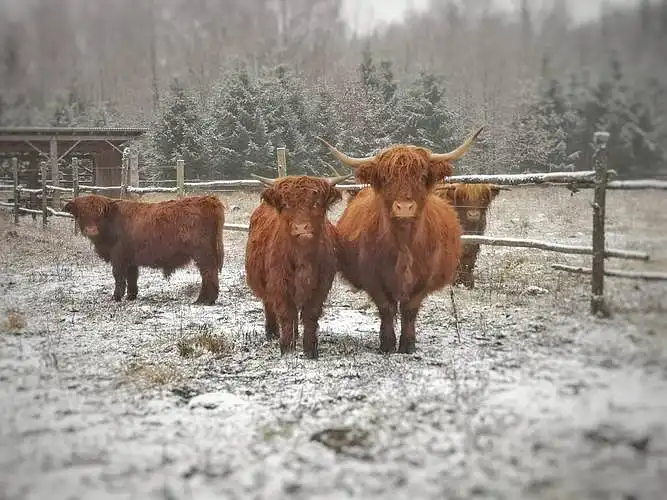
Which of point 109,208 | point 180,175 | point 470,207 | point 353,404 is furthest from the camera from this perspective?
point 180,175

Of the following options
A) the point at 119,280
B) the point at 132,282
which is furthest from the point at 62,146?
the point at 132,282

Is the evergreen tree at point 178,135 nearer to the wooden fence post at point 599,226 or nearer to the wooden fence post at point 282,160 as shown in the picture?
the wooden fence post at point 282,160

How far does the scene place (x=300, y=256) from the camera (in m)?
4.39

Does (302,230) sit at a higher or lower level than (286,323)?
higher

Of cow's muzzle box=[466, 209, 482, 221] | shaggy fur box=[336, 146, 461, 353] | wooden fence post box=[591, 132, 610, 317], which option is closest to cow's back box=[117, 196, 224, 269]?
shaggy fur box=[336, 146, 461, 353]

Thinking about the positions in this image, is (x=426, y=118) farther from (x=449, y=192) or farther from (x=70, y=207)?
(x=70, y=207)

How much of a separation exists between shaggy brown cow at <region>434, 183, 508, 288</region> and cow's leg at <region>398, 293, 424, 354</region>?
298cm

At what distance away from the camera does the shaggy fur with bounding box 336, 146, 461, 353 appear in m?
4.23

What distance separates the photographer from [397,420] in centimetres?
290

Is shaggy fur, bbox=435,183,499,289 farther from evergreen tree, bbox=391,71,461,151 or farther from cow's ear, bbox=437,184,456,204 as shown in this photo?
evergreen tree, bbox=391,71,461,151

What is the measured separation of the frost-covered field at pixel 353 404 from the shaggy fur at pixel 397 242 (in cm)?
38

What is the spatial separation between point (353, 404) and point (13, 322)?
2.09 meters

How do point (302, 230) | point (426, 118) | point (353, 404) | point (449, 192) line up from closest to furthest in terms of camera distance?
point (353, 404) → point (302, 230) → point (426, 118) → point (449, 192)

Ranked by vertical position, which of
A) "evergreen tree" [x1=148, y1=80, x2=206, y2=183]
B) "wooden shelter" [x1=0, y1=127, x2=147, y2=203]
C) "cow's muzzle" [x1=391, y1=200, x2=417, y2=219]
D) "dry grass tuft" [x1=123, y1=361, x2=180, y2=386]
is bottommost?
"dry grass tuft" [x1=123, y1=361, x2=180, y2=386]
